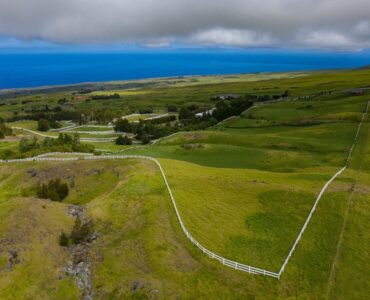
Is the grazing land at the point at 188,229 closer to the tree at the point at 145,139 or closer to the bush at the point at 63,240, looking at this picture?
the bush at the point at 63,240

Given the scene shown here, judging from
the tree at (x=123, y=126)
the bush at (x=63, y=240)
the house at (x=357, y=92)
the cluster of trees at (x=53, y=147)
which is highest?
the house at (x=357, y=92)

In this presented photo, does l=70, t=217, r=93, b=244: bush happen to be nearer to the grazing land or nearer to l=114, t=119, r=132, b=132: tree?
the grazing land

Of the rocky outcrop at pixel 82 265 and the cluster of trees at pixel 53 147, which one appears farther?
the cluster of trees at pixel 53 147

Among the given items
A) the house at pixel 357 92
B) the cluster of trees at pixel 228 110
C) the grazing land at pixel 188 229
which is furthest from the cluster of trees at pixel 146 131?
the house at pixel 357 92

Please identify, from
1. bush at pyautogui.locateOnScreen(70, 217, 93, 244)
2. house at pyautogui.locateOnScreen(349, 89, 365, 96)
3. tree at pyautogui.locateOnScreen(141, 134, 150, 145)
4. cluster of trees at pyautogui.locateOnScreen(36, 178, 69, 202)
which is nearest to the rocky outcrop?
bush at pyautogui.locateOnScreen(70, 217, 93, 244)

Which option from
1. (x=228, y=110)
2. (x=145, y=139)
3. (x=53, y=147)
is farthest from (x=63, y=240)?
(x=228, y=110)

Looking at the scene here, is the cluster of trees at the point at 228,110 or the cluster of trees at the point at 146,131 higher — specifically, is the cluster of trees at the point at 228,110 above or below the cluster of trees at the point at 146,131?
above

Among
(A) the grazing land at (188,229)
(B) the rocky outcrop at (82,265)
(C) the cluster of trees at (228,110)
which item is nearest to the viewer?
(A) the grazing land at (188,229)

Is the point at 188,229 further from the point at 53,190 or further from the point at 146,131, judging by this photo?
the point at 146,131
